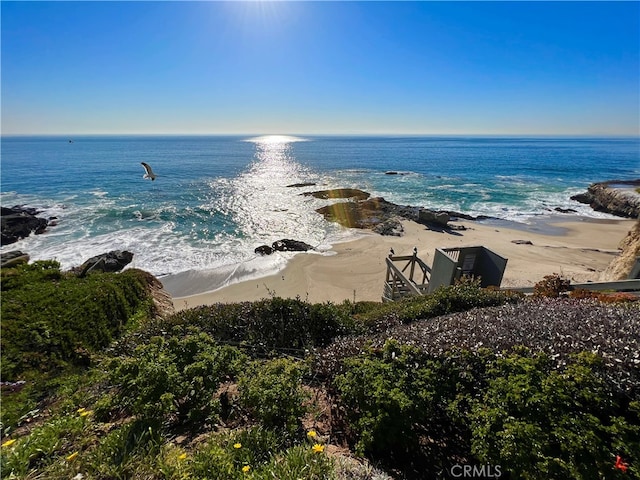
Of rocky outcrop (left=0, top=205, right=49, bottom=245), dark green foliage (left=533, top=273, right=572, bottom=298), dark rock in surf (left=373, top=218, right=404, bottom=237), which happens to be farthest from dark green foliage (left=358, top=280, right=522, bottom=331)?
rocky outcrop (left=0, top=205, right=49, bottom=245)

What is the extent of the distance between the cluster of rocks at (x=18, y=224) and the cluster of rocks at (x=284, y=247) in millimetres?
19469

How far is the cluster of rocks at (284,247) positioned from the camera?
2166cm

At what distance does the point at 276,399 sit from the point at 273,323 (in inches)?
109

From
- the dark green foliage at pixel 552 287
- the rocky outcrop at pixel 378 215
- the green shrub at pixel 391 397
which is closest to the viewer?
the green shrub at pixel 391 397

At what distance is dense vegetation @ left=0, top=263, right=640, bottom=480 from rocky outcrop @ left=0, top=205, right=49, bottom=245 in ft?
85.1

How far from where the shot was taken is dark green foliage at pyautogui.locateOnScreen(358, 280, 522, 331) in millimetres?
6169

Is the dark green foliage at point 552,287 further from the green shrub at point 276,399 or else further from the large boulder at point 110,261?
the large boulder at point 110,261

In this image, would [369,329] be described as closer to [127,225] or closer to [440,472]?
[440,472]

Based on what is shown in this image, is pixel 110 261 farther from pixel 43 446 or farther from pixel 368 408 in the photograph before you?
pixel 368 408

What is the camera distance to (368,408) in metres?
3.32

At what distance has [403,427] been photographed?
308 centimetres

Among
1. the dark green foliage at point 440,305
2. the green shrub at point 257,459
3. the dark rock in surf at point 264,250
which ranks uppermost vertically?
the green shrub at point 257,459

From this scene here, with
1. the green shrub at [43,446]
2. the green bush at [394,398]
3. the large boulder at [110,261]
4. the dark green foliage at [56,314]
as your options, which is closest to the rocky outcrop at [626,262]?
the green bush at [394,398]

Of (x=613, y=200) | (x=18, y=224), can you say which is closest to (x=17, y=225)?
(x=18, y=224)
